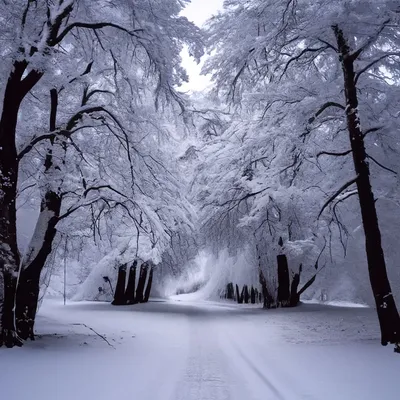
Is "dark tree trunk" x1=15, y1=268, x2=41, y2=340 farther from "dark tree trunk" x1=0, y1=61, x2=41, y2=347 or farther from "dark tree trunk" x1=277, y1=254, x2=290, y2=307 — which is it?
"dark tree trunk" x1=277, y1=254, x2=290, y2=307

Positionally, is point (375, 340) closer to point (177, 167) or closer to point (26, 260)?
point (26, 260)

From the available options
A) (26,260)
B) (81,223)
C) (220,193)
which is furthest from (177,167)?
(26,260)

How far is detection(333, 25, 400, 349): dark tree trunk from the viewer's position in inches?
328

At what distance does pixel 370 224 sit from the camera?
8781 mm

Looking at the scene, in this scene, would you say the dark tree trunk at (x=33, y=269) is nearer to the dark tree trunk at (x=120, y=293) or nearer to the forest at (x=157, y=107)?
the forest at (x=157, y=107)

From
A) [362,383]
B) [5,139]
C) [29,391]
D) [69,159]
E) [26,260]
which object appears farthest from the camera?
[69,159]

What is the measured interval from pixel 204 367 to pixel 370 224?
463cm

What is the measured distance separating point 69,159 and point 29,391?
6209 mm

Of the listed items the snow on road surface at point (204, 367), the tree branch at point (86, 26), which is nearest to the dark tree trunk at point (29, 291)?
the snow on road surface at point (204, 367)

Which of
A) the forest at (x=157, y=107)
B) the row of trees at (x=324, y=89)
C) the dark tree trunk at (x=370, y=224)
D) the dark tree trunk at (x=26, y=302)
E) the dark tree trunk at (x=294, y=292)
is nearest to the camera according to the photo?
the forest at (x=157, y=107)

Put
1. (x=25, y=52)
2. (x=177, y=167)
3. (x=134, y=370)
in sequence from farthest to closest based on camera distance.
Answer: (x=177, y=167) < (x=25, y=52) < (x=134, y=370)

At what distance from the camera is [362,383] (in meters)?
5.68

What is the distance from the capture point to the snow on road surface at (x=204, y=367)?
5262 millimetres

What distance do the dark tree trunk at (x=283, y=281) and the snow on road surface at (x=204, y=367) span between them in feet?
27.5
